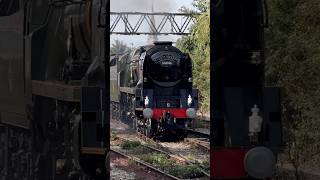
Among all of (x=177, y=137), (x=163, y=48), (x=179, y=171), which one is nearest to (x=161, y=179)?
(x=179, y=171)

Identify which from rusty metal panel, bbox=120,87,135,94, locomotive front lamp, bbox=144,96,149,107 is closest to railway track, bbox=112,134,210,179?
locomotive front lamp, bbox=144,96,149,107

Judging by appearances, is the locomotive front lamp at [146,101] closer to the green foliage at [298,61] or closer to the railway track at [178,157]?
the railway track at [178,157]

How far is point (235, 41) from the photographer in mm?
3803

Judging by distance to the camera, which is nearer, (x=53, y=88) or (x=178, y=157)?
(x=53, y=88)

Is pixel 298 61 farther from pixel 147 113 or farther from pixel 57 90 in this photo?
pixel 147 113

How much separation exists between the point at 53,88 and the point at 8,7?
1754mm

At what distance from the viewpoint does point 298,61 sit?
944 centimetres

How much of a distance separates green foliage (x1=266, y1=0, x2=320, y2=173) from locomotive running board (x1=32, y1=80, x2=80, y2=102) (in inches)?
206

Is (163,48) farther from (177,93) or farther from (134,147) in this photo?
(134,147)

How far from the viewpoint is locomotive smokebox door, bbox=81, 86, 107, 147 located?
12.3ft

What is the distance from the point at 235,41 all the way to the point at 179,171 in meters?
7.09

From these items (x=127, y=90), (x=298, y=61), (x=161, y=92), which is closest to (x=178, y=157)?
(x=298, y=61)

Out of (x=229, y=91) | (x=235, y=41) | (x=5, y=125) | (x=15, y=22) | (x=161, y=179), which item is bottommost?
(x=161, y=179)

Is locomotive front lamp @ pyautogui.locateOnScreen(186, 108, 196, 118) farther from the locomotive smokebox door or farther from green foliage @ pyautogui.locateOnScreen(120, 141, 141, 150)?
the locomotive smokebox door
